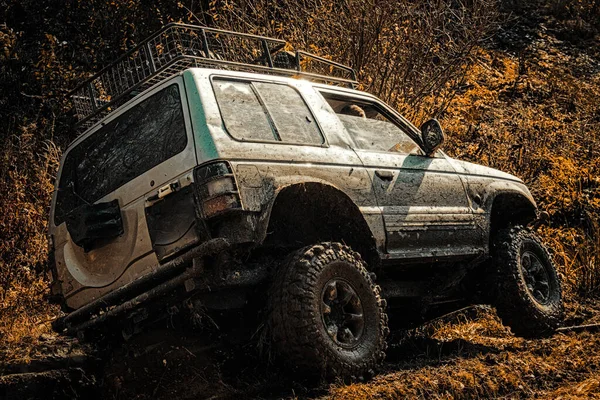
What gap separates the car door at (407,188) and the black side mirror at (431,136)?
0.24ft

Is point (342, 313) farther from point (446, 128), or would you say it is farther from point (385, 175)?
point (446, 128)

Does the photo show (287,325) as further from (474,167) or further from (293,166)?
(474,167)

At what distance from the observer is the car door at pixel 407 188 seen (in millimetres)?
5441

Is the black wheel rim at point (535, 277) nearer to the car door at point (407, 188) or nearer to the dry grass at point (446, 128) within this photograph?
the dry grass at point (446, 128)

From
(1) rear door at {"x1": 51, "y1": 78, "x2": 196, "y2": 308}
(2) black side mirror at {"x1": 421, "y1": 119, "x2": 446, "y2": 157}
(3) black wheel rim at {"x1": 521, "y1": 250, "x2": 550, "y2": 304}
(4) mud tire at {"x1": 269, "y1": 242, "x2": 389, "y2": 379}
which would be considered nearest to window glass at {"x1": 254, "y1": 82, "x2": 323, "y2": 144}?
(1) rear door at {"x1": 51, "y1": 78, "x2": 196, "y2": 308}

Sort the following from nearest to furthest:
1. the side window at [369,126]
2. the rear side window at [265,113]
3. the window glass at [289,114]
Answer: the rear side window at [265,113]
the window glass at [289,114]
the side window at [369,126]

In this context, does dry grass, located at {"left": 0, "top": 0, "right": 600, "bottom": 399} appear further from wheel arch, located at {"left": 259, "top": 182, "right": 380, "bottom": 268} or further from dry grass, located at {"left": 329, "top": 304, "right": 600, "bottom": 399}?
wheel arch, located at {"left": 259, "top": 182, "right": 380, "bottom": 268}

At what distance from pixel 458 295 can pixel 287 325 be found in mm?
2626

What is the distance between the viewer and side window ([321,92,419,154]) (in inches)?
224

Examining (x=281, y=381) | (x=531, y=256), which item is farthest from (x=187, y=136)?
(x=531, y=256)

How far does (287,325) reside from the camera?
433 centimetres

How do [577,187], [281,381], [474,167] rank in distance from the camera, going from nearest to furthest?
[281,381] < [474,167] < [577,187]

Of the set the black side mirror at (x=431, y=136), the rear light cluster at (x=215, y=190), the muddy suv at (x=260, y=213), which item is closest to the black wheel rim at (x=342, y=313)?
the muddy suv at (x=260, y=213)

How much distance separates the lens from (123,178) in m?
4.71
